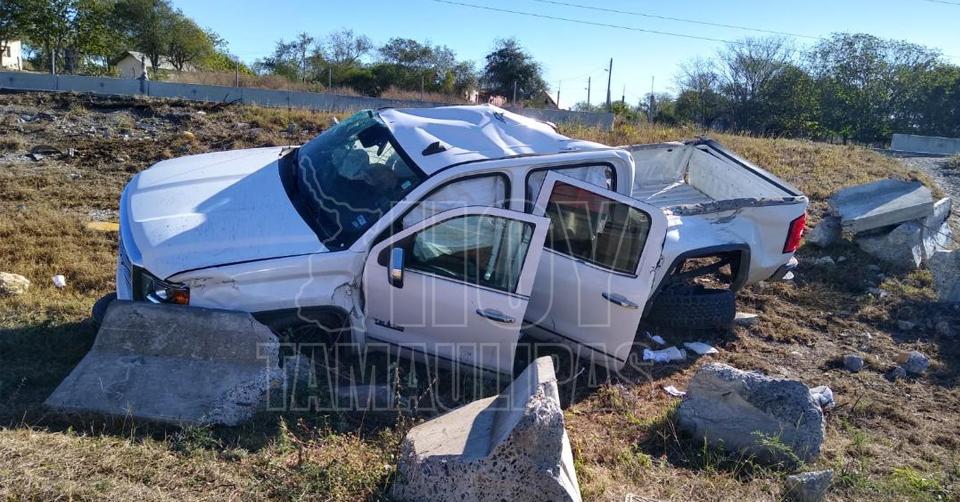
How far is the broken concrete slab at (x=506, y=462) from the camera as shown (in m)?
3.21

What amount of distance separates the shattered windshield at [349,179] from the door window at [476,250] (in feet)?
1.26

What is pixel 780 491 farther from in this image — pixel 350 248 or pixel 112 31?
pixel 112 31

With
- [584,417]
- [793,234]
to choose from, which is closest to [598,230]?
[584,417]

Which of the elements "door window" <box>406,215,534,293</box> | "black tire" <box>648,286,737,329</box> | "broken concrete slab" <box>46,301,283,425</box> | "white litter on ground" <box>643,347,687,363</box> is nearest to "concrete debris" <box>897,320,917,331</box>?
"black tire" <box>648,286,737,329</box>

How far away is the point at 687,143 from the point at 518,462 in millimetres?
5578

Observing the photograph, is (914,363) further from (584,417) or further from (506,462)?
(506,462)

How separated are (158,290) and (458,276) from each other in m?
1.75

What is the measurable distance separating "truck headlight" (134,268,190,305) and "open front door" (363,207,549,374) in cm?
104

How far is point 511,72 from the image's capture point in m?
44.2

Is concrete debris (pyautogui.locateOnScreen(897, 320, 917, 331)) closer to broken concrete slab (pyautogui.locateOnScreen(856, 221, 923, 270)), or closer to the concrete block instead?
broken concrete slab (pyautogui.locateOnScreen(856, 221, 923, 270))

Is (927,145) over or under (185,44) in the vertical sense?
under

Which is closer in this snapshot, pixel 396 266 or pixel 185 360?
pixel 185 360

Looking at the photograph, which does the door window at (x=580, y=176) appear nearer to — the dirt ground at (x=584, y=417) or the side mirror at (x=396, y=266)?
the side mirror at (x=396, y=266)

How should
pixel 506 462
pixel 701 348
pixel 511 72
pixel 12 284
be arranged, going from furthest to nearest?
pixel 511 72
pixel 701 348
pixel 12 284
pixel 506 462
